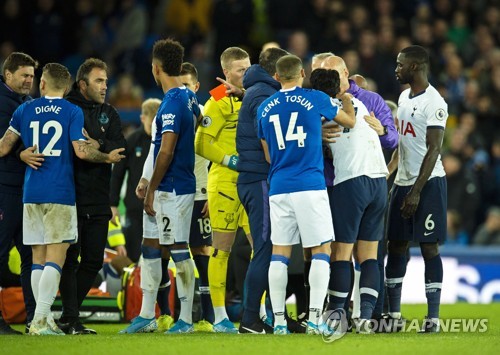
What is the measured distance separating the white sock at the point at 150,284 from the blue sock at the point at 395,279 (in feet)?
7.18

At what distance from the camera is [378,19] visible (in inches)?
795

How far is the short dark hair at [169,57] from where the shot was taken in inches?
400

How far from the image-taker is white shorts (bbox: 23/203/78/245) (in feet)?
31.9

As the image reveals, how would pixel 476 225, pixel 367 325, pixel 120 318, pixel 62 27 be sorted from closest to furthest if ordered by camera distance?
pixel 367 325
pixel 120 318
pixel 476 225
pixel 62 27

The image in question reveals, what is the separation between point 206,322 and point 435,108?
299cm

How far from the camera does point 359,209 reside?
9648mm

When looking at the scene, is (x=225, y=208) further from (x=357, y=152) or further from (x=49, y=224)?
(x=49, y=224)

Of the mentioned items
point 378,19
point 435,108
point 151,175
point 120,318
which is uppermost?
point 378,19

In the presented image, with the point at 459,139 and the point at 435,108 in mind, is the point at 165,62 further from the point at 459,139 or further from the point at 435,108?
the point at 459,139

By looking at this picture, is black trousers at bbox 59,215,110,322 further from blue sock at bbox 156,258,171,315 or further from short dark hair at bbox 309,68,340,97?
short dark hair at bbox 309,68,340,97

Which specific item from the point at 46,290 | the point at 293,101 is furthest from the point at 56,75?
the point at 293,101

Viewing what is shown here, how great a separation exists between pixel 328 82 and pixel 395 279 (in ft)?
6.97

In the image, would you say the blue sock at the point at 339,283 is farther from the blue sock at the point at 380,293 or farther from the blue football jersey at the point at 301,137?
the blue sock at the point at 380,293

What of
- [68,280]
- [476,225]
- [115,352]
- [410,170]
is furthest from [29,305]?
[476,225]
